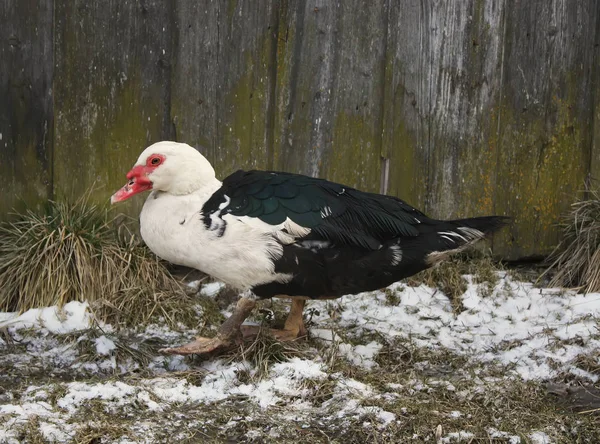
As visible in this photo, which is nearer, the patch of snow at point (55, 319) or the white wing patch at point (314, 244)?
the white wing patch at point (314, 244)

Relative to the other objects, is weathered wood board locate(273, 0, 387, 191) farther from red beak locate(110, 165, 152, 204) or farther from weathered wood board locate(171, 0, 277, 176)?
red beak locate(110, 165, 152, 204)

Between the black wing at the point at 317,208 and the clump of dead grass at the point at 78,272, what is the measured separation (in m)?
0.94

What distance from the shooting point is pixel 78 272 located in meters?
4.74

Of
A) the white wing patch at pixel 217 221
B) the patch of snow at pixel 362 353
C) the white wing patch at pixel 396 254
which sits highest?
the white wing patch at pixel 217 221

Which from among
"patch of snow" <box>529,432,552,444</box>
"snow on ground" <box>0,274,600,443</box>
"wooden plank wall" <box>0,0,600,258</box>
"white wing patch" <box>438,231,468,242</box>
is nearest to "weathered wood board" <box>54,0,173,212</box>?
"wooden plank wall" <box>0,0,600,258</box>

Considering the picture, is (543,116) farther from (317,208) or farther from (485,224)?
(317,208)

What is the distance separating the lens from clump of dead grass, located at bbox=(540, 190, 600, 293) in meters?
5.22

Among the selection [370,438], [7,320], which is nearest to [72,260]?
[7,320]

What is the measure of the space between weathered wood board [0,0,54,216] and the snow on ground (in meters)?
0.73

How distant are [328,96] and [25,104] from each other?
1.69m

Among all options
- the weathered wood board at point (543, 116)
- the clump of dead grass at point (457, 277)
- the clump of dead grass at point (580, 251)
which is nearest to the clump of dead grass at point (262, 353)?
the clump of dead grass at point (457, 277)

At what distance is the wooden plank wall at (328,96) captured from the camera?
194 inches

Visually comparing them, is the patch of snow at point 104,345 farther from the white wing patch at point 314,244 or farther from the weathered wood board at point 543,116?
the weathered wood board at point 543,116

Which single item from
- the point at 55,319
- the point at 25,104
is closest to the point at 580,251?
the point at 55,319
